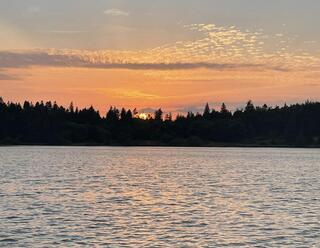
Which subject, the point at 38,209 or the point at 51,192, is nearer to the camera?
the point at 38,209

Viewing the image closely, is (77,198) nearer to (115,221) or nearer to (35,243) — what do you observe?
(115,221)

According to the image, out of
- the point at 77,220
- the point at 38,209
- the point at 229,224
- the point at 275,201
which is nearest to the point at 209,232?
the point at 229,224

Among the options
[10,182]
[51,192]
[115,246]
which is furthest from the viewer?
[10,182]

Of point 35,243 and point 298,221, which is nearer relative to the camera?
point 35,243

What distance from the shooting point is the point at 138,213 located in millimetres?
54375

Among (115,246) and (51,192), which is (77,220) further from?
(51,192)

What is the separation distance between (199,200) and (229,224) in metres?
18.1

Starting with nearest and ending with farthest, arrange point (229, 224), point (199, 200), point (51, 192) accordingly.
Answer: point (229, 224) < point (199, 200) < point (51, 192)

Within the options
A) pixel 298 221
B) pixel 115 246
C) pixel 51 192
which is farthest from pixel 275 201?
pixel 115 246

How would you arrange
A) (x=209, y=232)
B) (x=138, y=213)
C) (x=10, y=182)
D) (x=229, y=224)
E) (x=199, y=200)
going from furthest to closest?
(x=10, y=182)
(x=199, y=200)
(x=138, y=213)
(x=229, y=224)
(x=209, y=232)

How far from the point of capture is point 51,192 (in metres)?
72.5

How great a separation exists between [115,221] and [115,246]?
1031 centimetres

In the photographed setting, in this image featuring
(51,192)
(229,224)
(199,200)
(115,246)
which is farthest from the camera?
(51,192)

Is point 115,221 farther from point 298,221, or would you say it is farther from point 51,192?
point 51,192
